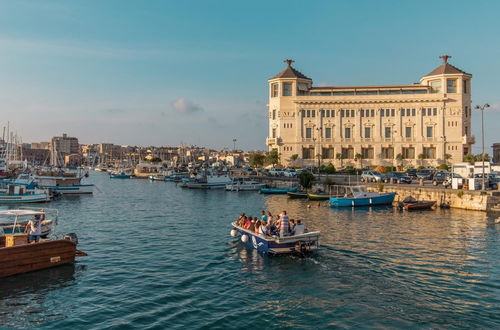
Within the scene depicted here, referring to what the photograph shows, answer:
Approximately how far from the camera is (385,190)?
49.6 meters

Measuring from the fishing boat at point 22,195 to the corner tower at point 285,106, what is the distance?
58.6 m

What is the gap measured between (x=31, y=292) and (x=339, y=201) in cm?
3385

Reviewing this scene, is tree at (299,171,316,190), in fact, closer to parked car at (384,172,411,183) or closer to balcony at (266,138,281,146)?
parked car at (384,172,411,183)

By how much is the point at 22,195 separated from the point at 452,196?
5025 cm

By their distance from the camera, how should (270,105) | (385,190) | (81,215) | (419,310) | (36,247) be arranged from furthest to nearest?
(270,105), (385,190), (81,215), (36,247), (419,310)

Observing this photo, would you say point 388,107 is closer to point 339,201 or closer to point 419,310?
point 339,201

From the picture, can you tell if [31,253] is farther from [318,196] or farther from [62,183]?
[62,183]

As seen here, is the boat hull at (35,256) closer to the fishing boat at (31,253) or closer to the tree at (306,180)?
the fishing boat at (31,253)

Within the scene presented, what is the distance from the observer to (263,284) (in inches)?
642

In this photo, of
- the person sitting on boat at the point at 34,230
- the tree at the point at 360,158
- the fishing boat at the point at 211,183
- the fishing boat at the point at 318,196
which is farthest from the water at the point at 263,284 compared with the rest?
the tree at the point at 360,158

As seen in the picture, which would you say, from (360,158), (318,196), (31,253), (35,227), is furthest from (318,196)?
(360,158)

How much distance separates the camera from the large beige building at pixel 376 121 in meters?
91.2

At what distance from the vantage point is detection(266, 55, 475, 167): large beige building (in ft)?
299

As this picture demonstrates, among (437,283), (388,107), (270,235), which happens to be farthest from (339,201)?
(388,107)
